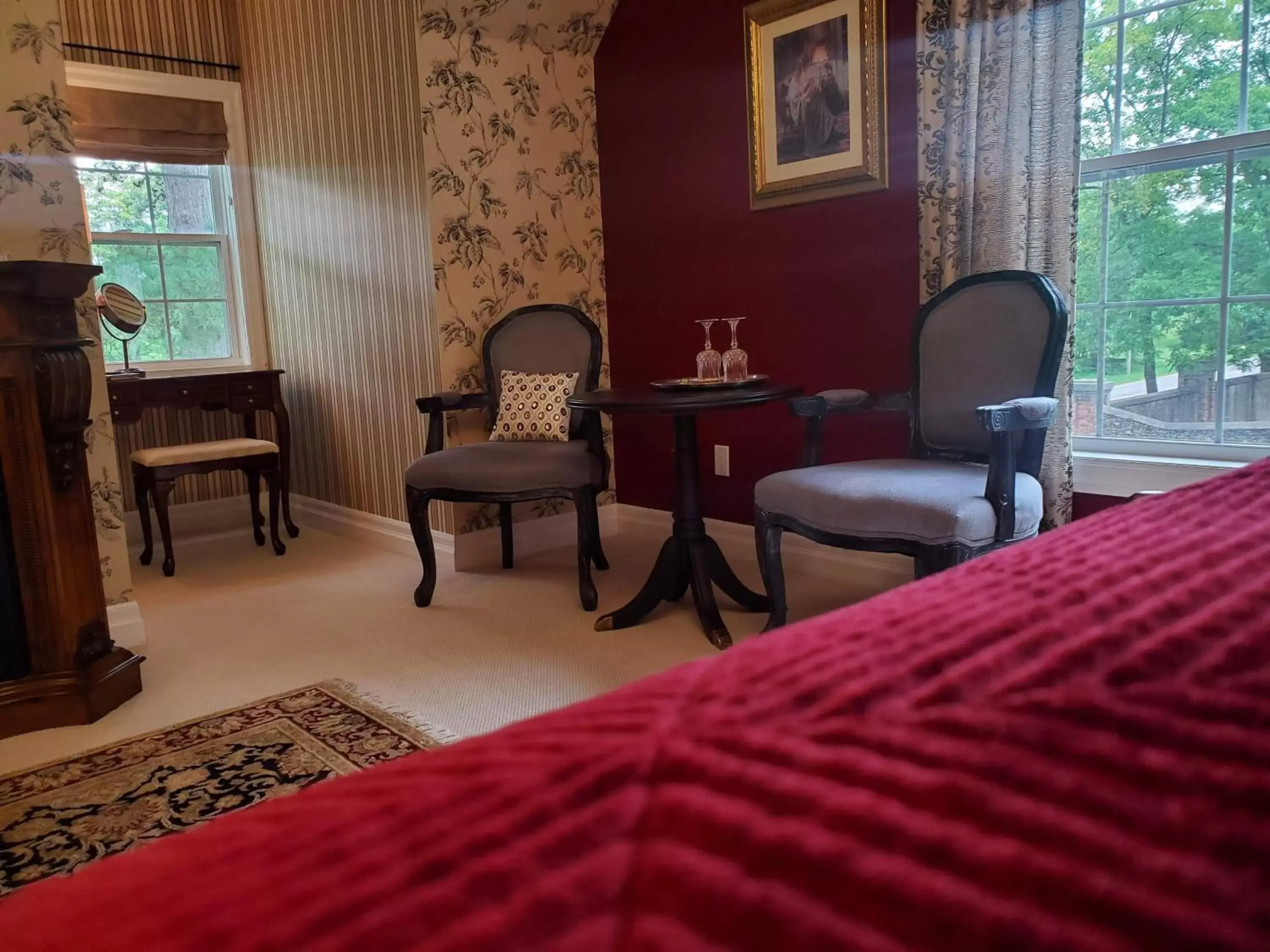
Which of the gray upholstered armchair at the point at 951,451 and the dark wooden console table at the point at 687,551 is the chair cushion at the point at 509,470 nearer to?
the dark wooden console table at the point at 687,551

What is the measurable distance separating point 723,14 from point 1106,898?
3.56 m

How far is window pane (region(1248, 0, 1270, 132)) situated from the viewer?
7.61ft

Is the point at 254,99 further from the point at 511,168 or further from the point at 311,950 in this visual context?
the point at 311,950

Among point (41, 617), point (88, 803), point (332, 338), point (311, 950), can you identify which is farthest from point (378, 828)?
point (332, 338)

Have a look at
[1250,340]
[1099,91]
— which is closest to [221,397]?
[1099,91]

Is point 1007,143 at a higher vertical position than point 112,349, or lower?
higher

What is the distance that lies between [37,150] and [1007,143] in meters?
2.71

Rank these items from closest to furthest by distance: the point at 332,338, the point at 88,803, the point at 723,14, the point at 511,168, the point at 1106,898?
1. the point at 1106,898
2. the point at 88,803
3. the point at 723,14
4. the point at 511,168
5. the point at 332,338

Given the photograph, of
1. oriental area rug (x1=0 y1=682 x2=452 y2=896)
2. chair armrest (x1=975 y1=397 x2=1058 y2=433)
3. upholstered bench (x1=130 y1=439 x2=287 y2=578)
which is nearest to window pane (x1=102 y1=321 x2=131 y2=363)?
upholstered bench (x1=130 y1=439 x2=287 y2=578)

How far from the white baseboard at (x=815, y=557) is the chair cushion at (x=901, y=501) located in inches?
19.2

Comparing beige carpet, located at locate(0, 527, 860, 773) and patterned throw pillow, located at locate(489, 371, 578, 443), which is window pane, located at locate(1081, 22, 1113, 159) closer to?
beige carpet, located at locate(0, 527, 860, 773)

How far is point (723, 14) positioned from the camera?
3.39 metres

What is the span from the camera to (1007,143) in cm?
256

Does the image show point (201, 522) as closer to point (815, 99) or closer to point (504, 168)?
point (504, 168)
